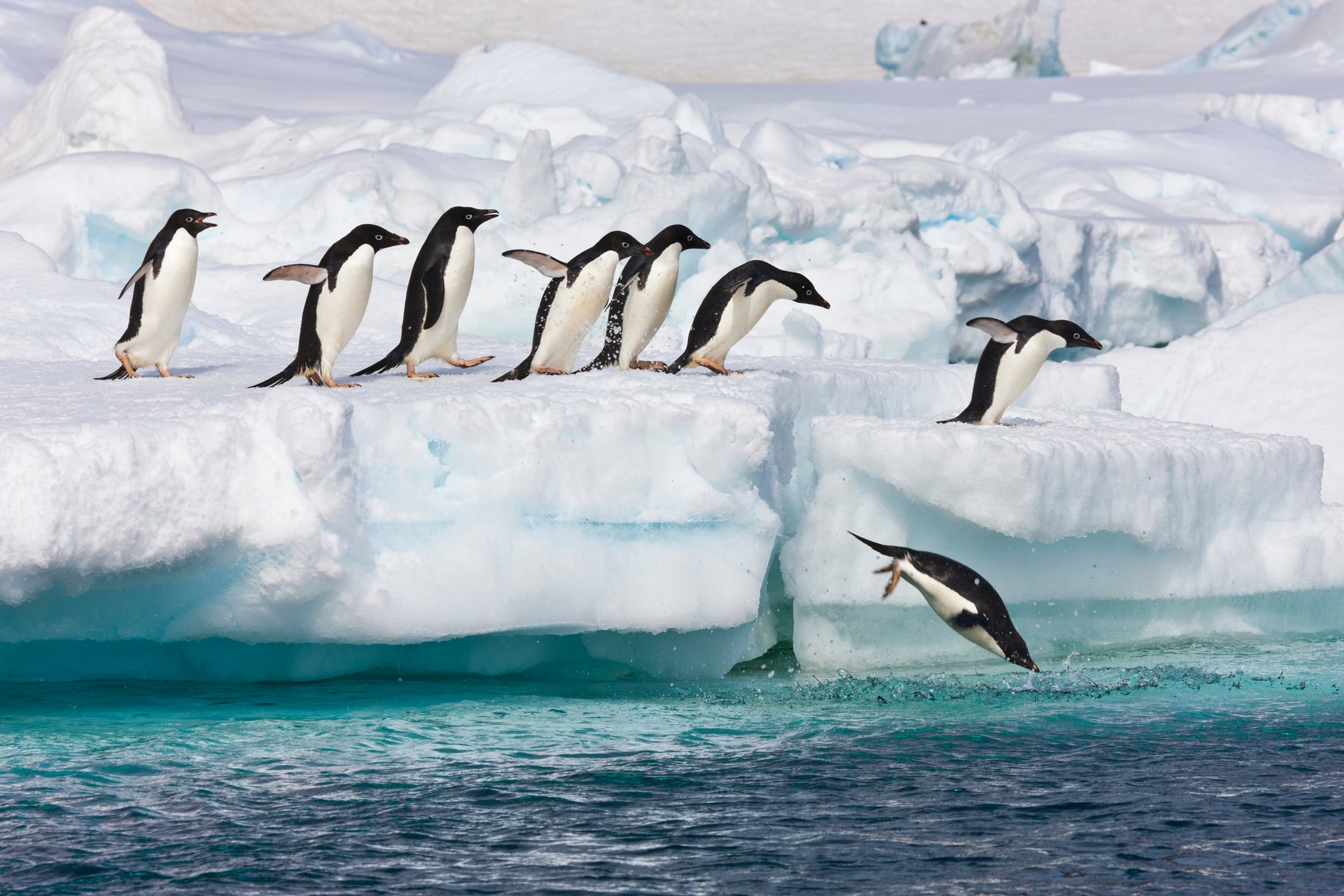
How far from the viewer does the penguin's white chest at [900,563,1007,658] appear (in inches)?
224

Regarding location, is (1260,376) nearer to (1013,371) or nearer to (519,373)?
(1013,371)

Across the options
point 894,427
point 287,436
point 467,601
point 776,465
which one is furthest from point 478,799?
point 894,427

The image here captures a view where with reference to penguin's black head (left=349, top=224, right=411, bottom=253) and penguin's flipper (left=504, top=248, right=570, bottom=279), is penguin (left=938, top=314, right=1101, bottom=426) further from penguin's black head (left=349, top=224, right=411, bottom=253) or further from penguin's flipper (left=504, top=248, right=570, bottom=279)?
penguin's black head (left=349, top=224, right=411, bottom=253)

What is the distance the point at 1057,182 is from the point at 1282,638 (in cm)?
1173

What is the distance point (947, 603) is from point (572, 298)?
7.35 ft

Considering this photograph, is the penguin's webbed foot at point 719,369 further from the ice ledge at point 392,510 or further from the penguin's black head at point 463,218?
the penguin's black head at point 463,218

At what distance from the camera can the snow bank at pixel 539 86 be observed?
62.3ft

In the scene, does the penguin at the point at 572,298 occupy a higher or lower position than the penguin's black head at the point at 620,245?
lower

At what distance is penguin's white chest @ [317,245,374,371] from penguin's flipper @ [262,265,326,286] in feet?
0.24

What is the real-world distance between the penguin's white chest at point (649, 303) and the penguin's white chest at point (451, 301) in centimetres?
75

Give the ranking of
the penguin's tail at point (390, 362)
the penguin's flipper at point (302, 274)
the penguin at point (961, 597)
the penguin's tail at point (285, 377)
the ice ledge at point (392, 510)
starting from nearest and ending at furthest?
1. the ice ledge at point (392, 510)
2. the penguin at point (961, 597)
3. the penguin's flipper at point (302, 274)
4. the penguin's tail at point (285, 377)
5. the penguin's tail at point (390, 362)

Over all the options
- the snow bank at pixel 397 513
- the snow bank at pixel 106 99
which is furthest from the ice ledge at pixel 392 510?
the snow bank at pixel 106 99

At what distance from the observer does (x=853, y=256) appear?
1370 cm

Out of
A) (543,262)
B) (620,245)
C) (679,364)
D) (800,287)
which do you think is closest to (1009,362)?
(800,287)
